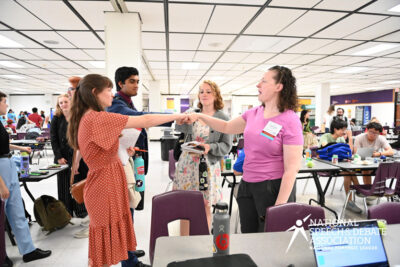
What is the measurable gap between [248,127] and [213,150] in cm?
62

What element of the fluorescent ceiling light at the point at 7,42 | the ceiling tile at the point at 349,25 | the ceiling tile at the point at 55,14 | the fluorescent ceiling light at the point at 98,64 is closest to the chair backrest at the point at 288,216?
the ceiling tile at the point at 349,25

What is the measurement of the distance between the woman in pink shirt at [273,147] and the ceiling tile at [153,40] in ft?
11.6

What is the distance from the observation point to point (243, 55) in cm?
604

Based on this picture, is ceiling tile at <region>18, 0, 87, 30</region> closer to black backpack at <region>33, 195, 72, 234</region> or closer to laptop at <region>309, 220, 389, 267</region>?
black backpack at <region>33, 195, 72, 234</region>

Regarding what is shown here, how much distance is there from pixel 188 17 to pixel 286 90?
8.88ft

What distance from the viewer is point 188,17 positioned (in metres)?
3.65

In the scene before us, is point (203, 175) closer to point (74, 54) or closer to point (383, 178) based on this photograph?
point (383, 178)

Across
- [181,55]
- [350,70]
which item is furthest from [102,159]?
[350,70]

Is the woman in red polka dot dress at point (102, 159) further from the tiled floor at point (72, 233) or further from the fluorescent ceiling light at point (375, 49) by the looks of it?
the fluorescent ceiling light at point (375, 49)

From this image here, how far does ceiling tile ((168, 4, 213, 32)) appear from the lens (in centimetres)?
330

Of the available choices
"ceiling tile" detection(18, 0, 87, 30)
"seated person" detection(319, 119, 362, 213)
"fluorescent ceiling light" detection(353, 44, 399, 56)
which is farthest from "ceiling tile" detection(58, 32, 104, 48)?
"fluorescent ceiling light" detection(353, 44, 399, 56)

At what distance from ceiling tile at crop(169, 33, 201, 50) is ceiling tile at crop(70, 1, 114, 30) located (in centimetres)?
131

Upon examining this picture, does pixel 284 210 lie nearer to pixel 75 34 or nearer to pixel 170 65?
pixel 75 34

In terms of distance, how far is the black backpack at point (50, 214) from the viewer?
2.86m
